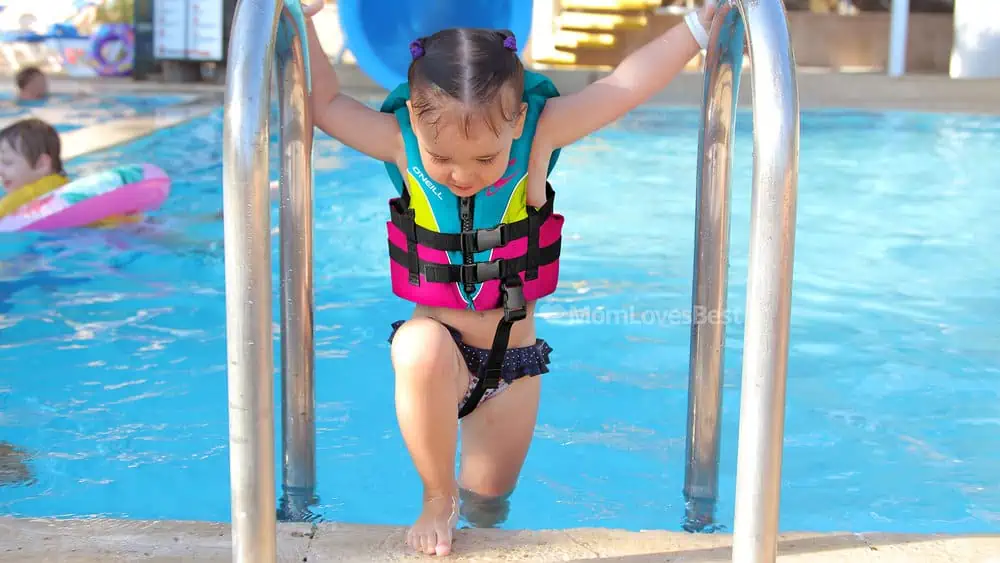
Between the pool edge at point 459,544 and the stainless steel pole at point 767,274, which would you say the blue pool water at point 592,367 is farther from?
the stainless steel pole at point 767,274

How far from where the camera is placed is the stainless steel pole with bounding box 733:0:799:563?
164 centimetres

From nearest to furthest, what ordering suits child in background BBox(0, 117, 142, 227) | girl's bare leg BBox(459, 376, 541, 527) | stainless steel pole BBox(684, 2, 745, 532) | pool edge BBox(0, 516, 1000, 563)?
pool edge BBox(0, 516, 1000, 563)
stainless steel pole BBox(684, 2, 745, 532)
girl's bare leg BBox(459, 376, 541, 527)
child in background BBox(0, 117, 142, 227)

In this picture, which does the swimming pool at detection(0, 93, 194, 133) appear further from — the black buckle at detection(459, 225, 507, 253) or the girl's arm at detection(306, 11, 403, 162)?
the black buckle at detection(459, 225, 507, 253)

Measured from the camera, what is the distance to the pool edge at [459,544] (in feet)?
6.48

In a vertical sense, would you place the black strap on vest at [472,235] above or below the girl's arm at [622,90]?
below

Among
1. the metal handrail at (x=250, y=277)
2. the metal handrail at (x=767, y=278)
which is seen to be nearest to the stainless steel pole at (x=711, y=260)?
the metal handrail at (x=767, y=278)

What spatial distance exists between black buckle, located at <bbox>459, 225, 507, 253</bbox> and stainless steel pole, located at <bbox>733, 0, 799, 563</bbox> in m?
0.74

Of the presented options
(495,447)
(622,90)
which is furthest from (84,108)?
(622,90)

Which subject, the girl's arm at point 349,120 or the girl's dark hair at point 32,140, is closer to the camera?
the girl's arm at point 349,120

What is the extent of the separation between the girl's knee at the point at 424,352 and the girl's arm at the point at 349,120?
1.40 feet

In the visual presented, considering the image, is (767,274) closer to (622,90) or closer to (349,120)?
(622,90)

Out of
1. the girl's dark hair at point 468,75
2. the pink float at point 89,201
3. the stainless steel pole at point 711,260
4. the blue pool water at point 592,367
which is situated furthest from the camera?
the pink float at point 89,201

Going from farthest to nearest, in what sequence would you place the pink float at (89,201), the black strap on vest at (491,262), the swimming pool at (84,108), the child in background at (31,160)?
the swimming pool at (84,108), the child in background at (31,160), the pink float at (89,201), the black strap on vest at (491,262)

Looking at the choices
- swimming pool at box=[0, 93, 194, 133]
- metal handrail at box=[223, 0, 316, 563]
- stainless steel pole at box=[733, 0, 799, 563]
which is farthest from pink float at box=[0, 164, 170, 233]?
stainless steel pole at box=[733, 0, 799, 563]
